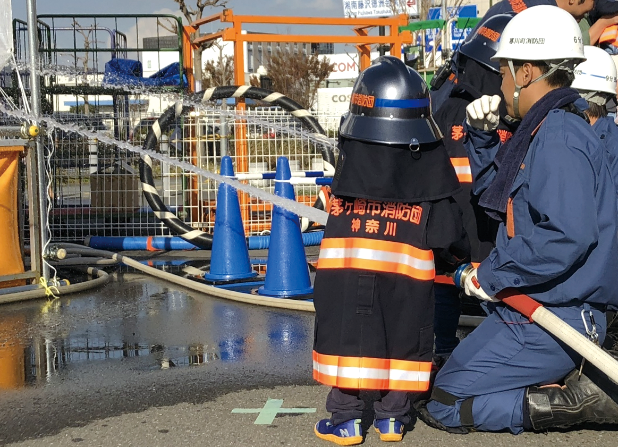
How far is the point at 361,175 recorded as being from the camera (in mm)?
3488

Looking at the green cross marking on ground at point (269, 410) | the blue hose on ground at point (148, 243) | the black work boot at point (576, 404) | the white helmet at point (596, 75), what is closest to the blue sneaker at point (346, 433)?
the green cross marking on ground at point (269, 410)

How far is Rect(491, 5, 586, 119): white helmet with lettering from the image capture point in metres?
3.45

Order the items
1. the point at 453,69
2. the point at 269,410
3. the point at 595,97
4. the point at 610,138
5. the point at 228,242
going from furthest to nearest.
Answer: the point at 228,242 < the point at 453,69 < the point at 595,97 < the point at 610,138 < the point at 269,410

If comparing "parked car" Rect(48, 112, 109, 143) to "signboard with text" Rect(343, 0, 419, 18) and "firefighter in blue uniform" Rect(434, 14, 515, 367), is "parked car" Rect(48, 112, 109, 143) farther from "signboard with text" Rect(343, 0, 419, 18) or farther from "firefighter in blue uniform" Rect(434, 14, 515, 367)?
"signboard with text" Rect(343, 0, 419, 18)

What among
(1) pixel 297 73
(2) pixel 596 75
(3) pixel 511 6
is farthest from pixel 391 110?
(1) pixel 297 73

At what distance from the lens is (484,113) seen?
142 inches

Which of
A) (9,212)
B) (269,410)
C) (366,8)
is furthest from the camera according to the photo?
(366,8)

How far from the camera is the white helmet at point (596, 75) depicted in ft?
14.6

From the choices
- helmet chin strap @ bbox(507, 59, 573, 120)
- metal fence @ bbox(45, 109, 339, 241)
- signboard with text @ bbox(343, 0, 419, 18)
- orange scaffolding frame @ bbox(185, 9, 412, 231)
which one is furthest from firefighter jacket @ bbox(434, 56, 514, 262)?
signboard with text @ bbox(343, 0, 419, 18)

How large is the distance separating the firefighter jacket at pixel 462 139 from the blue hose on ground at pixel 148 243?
501 cm

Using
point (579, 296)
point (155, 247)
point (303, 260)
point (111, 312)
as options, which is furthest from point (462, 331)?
point (155, 247)

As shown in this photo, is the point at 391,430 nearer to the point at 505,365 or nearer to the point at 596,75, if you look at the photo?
the point at 505,365

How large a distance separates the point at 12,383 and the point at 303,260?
2797 mm

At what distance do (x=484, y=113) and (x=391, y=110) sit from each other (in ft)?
1.46
